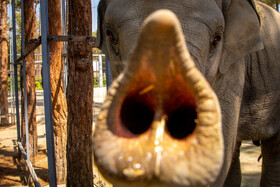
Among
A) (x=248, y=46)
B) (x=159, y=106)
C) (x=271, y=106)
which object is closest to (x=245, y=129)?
(x=271, y=106)

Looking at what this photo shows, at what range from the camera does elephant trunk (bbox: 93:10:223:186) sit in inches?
31.3

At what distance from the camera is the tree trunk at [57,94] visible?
16.4 feet

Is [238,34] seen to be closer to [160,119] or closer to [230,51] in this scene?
[230,51]

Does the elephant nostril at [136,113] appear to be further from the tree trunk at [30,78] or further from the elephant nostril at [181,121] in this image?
the tree trunk at [30,78]

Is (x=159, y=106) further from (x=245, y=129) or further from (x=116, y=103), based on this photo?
(x=245, y=129)

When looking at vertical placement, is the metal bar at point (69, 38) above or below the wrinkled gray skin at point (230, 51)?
above

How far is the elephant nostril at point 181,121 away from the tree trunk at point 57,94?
433 cm

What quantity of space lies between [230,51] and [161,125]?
1249 mm

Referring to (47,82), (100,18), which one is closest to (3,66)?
(47,82)

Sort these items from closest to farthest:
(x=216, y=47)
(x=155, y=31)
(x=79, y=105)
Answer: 1. (x=155, y=31)
2. (x=216, y=47)
3. (x=79, y=105)

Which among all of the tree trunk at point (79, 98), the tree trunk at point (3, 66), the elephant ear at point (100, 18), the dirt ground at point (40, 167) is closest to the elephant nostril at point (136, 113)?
the elephant ear at point (100, 18)

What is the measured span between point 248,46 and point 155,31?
1360 mm

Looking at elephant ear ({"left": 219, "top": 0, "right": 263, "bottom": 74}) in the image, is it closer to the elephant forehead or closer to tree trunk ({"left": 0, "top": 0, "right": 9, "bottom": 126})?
the elephant forehead

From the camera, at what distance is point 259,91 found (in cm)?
268
